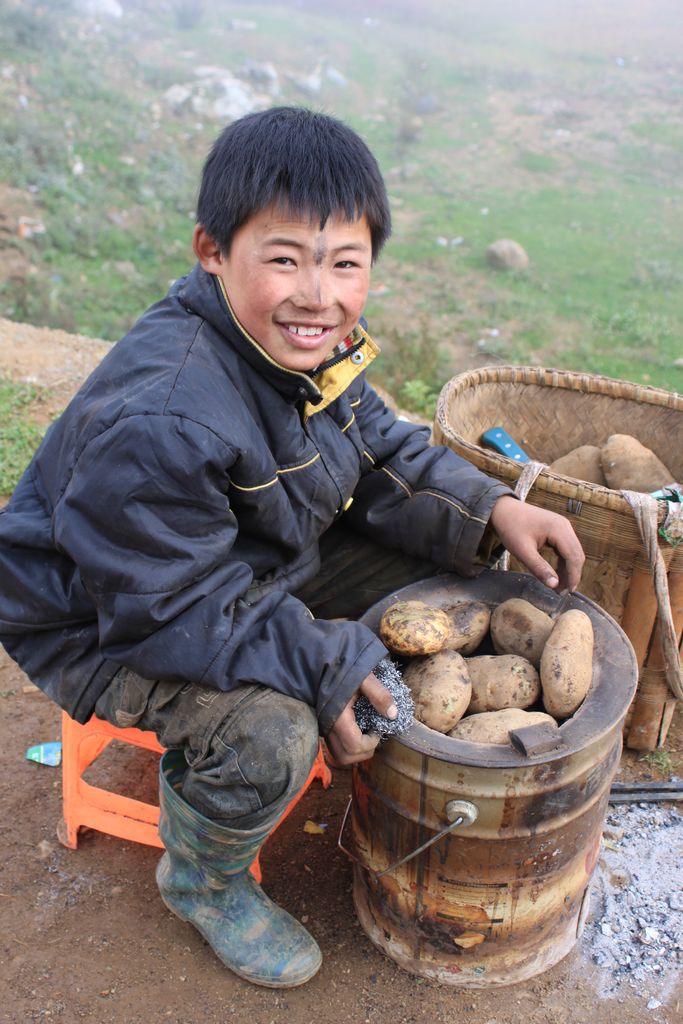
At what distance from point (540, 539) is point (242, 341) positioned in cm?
93

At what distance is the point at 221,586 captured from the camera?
1840 mm

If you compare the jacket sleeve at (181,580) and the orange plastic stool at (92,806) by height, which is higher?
the jacket sleeve at (181,580)

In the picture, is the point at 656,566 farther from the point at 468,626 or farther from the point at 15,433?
the point at 15,433

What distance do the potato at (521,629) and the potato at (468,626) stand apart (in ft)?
0.10

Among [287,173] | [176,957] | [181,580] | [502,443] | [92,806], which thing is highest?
[287,173]

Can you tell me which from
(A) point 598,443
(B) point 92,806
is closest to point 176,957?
(B) point 92,806

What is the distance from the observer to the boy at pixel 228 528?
1.75m

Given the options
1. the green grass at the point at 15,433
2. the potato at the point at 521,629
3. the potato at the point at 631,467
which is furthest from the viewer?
the green grass at the point at 15,433

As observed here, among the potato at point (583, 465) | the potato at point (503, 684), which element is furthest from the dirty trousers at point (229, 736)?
the potato at point (583, 465)

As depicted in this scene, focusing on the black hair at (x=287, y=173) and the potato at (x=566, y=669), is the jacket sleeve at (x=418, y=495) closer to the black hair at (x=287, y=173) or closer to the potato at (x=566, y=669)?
the potato at (x=566, y=669)

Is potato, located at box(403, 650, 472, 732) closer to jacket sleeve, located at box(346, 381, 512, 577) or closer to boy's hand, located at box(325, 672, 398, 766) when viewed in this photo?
→ boy's hand, located at box(325, 672, 398, 766)

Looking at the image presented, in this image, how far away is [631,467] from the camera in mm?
3070

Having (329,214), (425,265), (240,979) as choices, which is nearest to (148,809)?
(240,979)

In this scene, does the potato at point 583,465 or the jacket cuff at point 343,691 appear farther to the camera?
the potato at point 583,465
